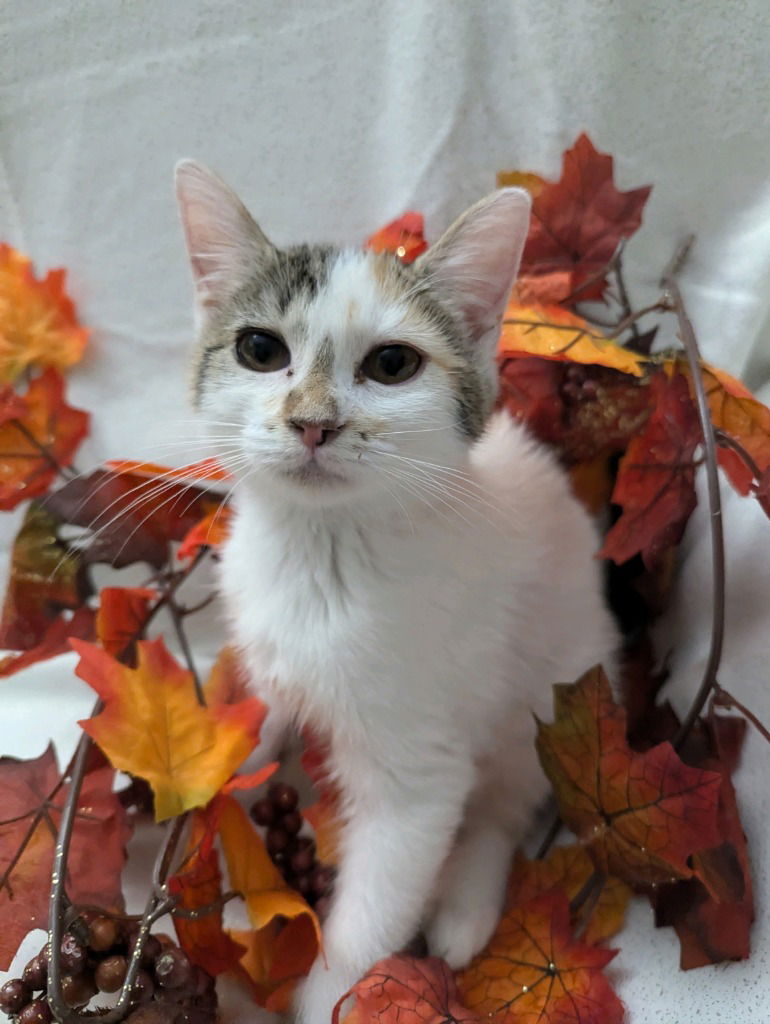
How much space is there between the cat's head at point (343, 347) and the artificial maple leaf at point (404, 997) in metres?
0.42

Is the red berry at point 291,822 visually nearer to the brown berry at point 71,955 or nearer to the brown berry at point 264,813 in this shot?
the brown berry at point 264,813

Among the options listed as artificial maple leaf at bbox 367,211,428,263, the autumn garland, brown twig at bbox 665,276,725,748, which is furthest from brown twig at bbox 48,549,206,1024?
artificial maple leaf at bbox 367,211,428,263

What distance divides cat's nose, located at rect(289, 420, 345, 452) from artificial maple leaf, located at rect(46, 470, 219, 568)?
32 centimetres

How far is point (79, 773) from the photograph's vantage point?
74cm

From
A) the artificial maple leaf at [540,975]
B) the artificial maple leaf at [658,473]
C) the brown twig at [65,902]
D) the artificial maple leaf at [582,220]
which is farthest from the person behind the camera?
the artificial maple leaf at [582,220]

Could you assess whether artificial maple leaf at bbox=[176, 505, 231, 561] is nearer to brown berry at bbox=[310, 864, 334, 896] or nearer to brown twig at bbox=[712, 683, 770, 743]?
brown berry at bbox=[310, 864, 334, 896]

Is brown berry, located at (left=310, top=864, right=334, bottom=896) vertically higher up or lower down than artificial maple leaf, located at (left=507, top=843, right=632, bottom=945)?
lower down

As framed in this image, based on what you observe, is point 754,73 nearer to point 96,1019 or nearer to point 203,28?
point 203,28

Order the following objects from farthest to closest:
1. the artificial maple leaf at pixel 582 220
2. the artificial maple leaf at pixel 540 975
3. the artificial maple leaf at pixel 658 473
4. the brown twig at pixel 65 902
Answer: the artificial maple leaf at pixel 582 220, the artificial maple leaf at pixel 658 473, the artificial maple leaf at pixel 540 975, the brown twig at pixel 65 902

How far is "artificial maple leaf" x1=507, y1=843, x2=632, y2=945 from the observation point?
80cm

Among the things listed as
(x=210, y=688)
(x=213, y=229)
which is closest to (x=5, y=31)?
(x=213, y=229)

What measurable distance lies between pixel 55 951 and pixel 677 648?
2.30 ft

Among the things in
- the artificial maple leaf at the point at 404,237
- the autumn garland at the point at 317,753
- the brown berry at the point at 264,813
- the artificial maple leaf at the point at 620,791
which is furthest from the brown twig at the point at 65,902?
the artificial maple leaf at the point at 404,237

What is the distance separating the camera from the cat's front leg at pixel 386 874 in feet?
2.48
